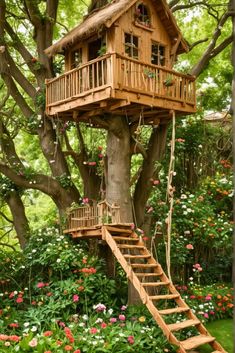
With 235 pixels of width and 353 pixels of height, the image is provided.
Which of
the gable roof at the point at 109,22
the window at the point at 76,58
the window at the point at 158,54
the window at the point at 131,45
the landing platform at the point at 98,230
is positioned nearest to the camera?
the gable roof at the point at 109,22

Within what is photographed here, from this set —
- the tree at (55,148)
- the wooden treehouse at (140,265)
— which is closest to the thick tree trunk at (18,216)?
the tree at (55,148)

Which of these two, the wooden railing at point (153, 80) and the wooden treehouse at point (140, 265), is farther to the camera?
the wooden railing at point (153, 80)

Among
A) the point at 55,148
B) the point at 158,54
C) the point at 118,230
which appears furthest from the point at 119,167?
the point at 158,54

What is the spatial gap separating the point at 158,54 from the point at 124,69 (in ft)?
7.36

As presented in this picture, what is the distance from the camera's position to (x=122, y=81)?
10008 mm

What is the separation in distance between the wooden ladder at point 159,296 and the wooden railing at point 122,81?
3183 millimetres

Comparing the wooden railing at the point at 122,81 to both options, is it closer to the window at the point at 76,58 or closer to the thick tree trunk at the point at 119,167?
the window at the point at 76,58

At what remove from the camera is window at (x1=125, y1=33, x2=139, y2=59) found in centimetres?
1120

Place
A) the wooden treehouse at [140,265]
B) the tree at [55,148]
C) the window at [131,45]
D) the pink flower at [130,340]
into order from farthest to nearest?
1. the tree at [55,148]
2. the window at [131,45]
3. the wooden treehouse at [140,265]
4. the pink flower at [130,340]

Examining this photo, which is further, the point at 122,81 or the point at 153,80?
the point at 153,80

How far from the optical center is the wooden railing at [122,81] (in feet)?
32.8

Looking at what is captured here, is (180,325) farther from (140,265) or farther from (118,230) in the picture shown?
(118,230)

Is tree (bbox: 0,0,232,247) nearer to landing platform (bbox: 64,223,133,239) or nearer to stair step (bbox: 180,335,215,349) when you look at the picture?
landing platform (bbox: 64,223,133,239)

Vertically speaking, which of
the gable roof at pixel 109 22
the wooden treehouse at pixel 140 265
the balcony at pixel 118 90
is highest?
the gable roof at pixel 109 22
